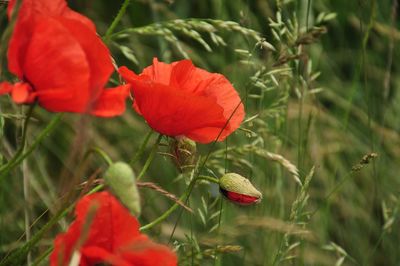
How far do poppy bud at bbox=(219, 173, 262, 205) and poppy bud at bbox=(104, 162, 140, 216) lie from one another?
253 millimetres

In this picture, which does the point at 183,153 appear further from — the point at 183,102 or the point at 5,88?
the point at 5,88

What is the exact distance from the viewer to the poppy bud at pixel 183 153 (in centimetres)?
129

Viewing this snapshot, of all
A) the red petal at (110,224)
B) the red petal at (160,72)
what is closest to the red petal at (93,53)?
the red petal at (110,224)

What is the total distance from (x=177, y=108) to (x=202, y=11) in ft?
6.01

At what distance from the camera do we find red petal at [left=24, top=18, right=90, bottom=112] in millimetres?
1008

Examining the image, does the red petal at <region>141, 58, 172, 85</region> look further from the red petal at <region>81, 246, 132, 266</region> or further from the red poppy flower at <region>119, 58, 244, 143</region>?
the red petal at <region>81, 246, 132, 266</region>

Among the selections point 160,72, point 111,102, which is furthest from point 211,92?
point 111,102

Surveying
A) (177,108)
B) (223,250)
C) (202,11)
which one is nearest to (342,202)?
(202,11)

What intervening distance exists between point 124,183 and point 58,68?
143mm

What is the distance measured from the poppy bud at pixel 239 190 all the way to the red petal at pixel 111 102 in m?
0.25

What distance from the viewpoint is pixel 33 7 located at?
3.49 feet

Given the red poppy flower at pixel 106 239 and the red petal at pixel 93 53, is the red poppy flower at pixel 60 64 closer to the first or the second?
the red petal at pixel 93 53

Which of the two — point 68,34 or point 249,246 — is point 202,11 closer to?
point 249,246

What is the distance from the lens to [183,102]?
3.77 ft
